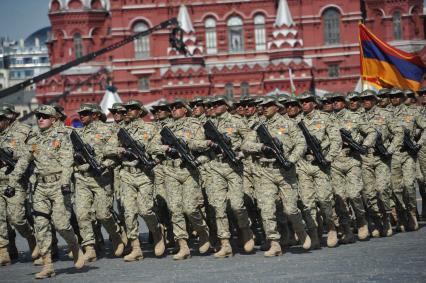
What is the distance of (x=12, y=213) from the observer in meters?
13.4

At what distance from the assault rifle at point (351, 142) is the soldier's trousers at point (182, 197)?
220 cm

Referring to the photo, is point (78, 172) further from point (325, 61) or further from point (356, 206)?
point (325, 61)

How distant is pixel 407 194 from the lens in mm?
15117

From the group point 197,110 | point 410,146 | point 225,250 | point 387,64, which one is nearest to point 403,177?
point 410,146

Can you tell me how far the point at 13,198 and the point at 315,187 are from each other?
3.89 m

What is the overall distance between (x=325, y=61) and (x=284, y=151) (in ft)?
153

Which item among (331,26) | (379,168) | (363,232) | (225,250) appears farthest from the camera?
(331,26)

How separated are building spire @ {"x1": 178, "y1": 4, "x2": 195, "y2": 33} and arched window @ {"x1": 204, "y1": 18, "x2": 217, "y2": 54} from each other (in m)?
2.66

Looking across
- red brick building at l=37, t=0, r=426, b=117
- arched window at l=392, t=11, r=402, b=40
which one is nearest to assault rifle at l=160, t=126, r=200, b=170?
red brick building at l=37, t=0, r=426, b=117

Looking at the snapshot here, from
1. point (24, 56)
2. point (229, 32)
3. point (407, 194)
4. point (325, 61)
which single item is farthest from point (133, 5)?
point (24, 56)

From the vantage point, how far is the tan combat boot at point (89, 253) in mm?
13219

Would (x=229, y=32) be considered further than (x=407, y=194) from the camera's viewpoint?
Yes

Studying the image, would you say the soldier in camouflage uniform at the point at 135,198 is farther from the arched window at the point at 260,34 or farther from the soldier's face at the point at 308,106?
the arched window at the point at 260,34

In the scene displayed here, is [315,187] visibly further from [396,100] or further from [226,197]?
[396,100]
